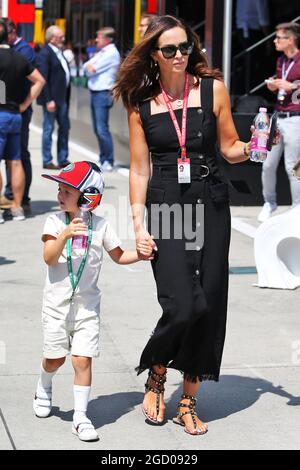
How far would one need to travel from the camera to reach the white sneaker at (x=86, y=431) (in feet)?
16.1

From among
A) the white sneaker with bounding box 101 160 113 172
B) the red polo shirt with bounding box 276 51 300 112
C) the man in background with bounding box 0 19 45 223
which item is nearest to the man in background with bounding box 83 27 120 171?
the white sneaker with bounding box 101 160 113 172

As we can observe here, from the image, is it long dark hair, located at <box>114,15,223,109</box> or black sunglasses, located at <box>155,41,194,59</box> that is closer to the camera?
black sunglasses, located at <box>155,41,194,59</box>

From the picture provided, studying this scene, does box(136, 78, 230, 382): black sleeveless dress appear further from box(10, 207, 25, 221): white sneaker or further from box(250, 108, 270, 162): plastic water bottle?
box(10, 207, 25, 221): white sneaker

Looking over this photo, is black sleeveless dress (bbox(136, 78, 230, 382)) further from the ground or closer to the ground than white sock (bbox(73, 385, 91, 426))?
further from the ground

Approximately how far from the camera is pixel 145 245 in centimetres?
501

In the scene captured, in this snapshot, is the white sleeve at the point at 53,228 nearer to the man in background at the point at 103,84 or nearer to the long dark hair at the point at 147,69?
the long dark hair at the point at 147,69

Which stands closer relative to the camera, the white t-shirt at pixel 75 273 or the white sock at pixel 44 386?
the white t-shirt at pixel 75 273

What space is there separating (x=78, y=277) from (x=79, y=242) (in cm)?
16

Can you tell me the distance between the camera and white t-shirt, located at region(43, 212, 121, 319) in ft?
16.5

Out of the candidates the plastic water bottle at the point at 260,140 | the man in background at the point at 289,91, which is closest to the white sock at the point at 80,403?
the plastic water bottle at the point at 260,140

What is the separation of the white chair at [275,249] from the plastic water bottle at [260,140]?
10.8ft

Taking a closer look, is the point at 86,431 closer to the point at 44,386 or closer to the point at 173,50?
the point at 44,386

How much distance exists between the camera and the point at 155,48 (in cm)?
510

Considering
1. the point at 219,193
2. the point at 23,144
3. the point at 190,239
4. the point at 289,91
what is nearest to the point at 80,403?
the point at 190,239
